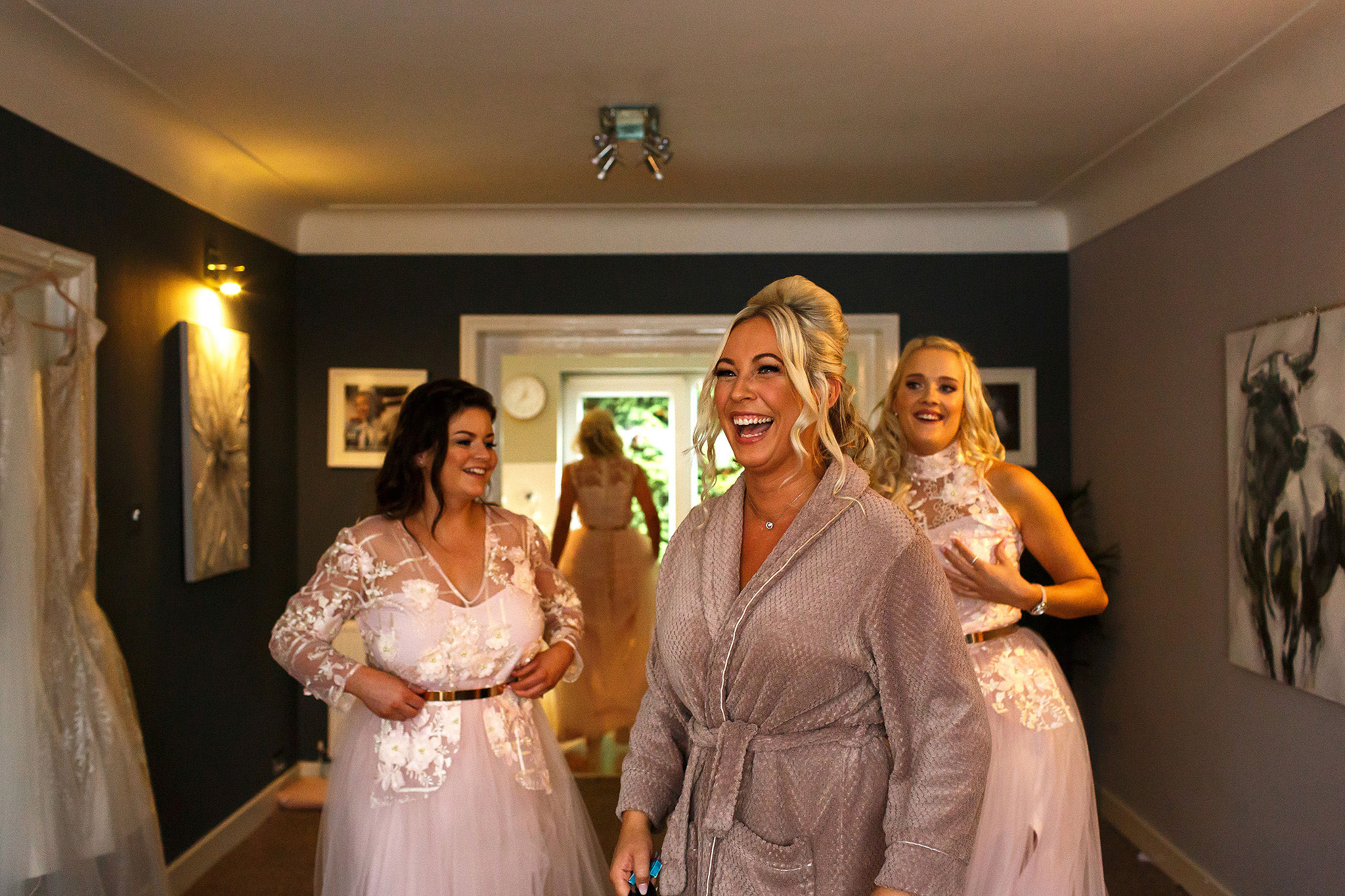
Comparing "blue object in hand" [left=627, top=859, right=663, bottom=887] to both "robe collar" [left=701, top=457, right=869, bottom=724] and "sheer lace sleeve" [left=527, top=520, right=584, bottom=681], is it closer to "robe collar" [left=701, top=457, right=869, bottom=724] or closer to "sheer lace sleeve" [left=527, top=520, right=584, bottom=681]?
"robe collar" [left=701, top=457, right=869, bottom=724]

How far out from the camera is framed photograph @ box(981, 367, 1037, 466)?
476 cm

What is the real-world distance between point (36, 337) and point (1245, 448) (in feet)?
12.2

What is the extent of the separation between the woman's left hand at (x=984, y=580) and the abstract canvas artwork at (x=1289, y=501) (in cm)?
98

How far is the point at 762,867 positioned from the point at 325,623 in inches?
51.5

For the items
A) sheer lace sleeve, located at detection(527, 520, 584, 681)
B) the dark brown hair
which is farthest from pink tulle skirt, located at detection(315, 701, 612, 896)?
the dark brown hair

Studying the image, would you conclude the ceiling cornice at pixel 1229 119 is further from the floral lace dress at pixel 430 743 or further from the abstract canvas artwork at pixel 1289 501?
the floral lace dress at pixel 430 743

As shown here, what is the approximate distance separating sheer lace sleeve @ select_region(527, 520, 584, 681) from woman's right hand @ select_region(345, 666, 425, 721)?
470mm

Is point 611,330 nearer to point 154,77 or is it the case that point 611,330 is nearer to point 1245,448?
point 154,77

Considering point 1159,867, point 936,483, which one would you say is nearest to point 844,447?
point 936,483

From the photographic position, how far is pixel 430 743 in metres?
2.24

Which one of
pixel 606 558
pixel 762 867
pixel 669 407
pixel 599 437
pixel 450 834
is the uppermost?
pixel 669 407

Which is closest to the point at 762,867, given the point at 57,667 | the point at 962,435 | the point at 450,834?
the point at 450,834

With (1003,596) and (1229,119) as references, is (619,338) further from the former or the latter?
(1003,596)

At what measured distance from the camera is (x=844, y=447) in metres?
1.62
